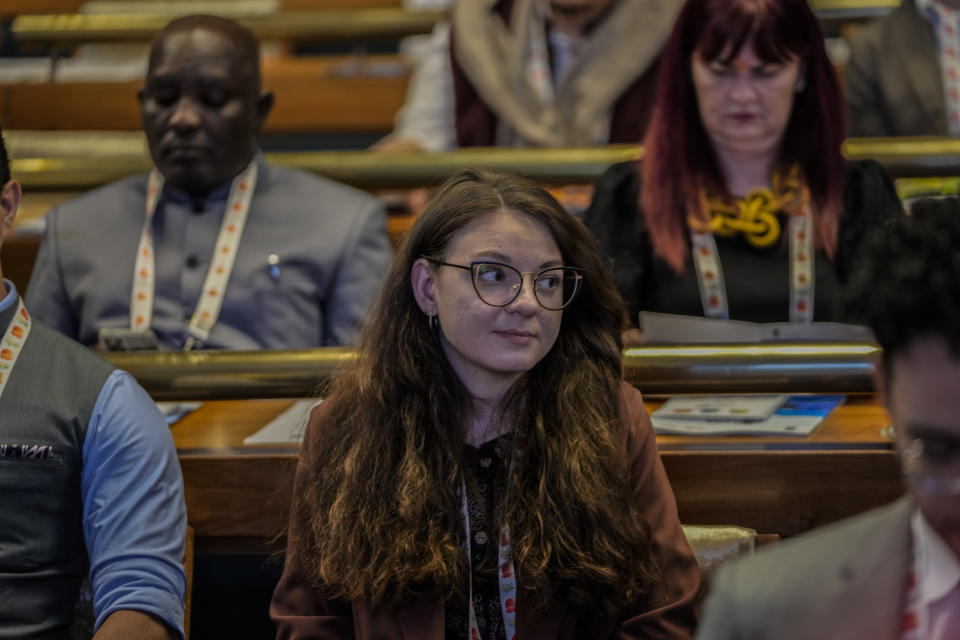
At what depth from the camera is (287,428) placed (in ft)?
6.06

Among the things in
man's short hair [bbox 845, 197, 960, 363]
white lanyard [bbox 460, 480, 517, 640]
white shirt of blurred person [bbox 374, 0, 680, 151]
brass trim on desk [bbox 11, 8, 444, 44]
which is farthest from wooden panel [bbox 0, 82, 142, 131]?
man's short hair [bbox 845, 197, 960, 363]

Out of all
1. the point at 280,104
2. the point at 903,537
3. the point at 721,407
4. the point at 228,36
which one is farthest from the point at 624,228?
the point at 280,104

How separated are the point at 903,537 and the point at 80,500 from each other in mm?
1041

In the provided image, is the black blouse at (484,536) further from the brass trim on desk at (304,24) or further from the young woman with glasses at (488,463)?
the brass trim on desk at (304,24)

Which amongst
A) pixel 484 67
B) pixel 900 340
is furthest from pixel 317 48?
pixel 900 340

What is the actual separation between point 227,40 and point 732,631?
1.83 metres

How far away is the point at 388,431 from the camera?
5.01 feet

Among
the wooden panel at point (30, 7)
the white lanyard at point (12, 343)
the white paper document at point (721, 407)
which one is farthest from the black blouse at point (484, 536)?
the wooden panel at point (30, 7)

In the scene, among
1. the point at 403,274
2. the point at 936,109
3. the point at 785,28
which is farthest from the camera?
the point at 936,109

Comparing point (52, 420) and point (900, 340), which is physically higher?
point (900, 340)

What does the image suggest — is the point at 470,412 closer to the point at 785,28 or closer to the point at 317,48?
the point at 785,28

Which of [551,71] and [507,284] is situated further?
[551,71]

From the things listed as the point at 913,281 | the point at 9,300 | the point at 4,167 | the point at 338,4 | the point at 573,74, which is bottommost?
the point at 338,4

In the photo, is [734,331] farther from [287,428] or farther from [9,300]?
[9,300]
